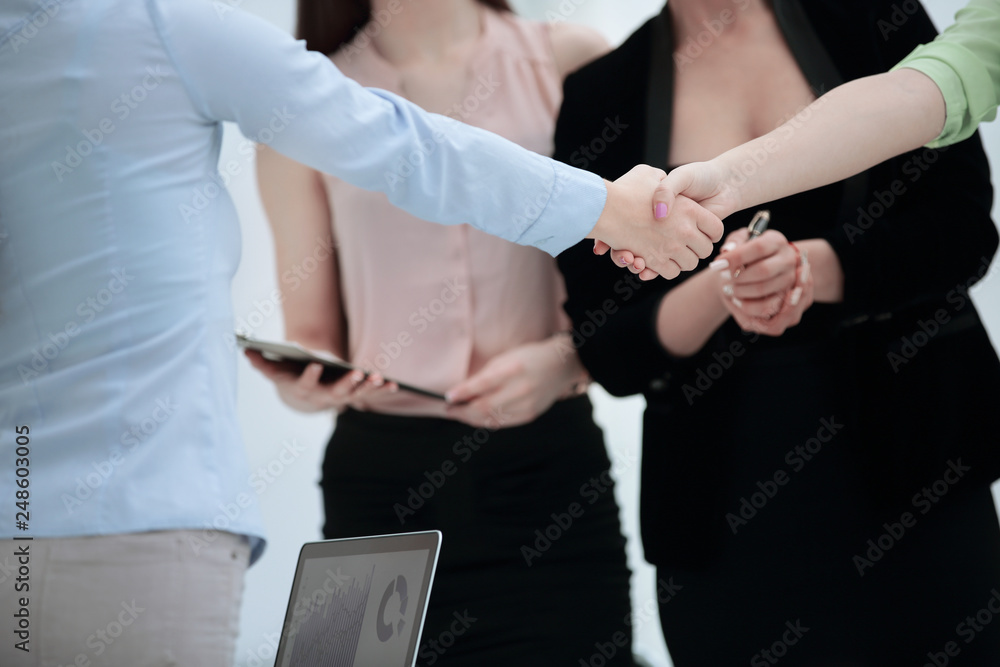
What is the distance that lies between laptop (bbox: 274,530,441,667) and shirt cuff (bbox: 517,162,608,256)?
0.34 metres

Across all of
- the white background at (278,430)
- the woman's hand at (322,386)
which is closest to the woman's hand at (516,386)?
the woman's hand at (322,386)

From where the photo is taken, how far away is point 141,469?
32.7 inches

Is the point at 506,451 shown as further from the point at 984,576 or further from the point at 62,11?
the point at 62,11

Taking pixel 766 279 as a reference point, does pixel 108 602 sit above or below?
below

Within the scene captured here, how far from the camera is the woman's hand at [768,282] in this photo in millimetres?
1085

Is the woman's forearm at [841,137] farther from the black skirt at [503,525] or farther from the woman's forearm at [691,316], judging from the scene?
the black skirt at [503,525]

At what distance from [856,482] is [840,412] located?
0.29 feet

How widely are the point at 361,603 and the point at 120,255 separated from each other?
0.41 m

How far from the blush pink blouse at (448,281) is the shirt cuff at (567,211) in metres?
0.44

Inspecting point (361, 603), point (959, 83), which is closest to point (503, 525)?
point (361, 603)

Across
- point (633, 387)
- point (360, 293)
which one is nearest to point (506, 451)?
point (633, 387)

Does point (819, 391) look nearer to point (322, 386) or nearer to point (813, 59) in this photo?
point (813, 59)

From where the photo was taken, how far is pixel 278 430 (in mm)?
2162

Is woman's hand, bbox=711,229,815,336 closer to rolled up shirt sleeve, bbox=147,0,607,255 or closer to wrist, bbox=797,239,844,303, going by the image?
wrist, bbox=797,239,844,303
